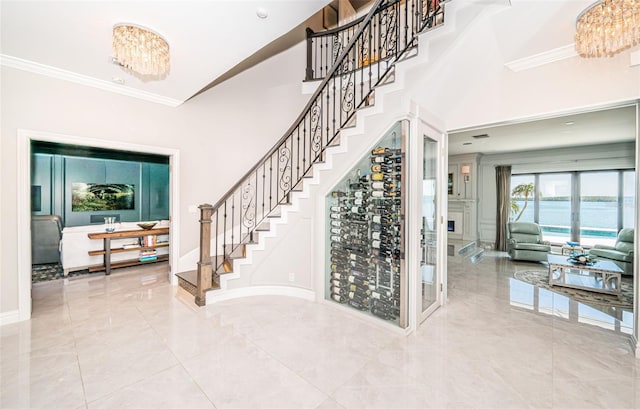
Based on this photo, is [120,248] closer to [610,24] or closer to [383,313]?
[383,313]

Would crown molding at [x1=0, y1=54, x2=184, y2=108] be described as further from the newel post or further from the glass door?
the glass door

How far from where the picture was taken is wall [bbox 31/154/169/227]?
615 cm

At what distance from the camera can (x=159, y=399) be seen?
68.9 inches

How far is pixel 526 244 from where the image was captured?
5.77 meters

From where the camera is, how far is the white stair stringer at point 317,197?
8.30ft

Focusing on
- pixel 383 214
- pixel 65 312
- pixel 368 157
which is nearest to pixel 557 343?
pixel 383 214

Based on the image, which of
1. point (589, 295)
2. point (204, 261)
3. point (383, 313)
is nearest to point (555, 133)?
point (589, 295)

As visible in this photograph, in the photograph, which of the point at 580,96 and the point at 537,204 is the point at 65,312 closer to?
the point at 580,96

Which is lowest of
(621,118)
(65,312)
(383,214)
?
(65,312)

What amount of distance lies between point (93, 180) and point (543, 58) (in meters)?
9.19

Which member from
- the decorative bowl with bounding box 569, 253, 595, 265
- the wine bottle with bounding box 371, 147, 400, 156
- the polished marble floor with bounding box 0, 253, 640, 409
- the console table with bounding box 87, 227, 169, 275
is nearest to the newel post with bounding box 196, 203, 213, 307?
the polished marble floor with bounding box 0, 253, 640, 409

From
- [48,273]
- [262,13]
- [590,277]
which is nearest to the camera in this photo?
[262,13]

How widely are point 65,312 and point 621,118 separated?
8.40 meters

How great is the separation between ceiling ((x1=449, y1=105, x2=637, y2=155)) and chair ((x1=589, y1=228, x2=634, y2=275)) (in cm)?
203
